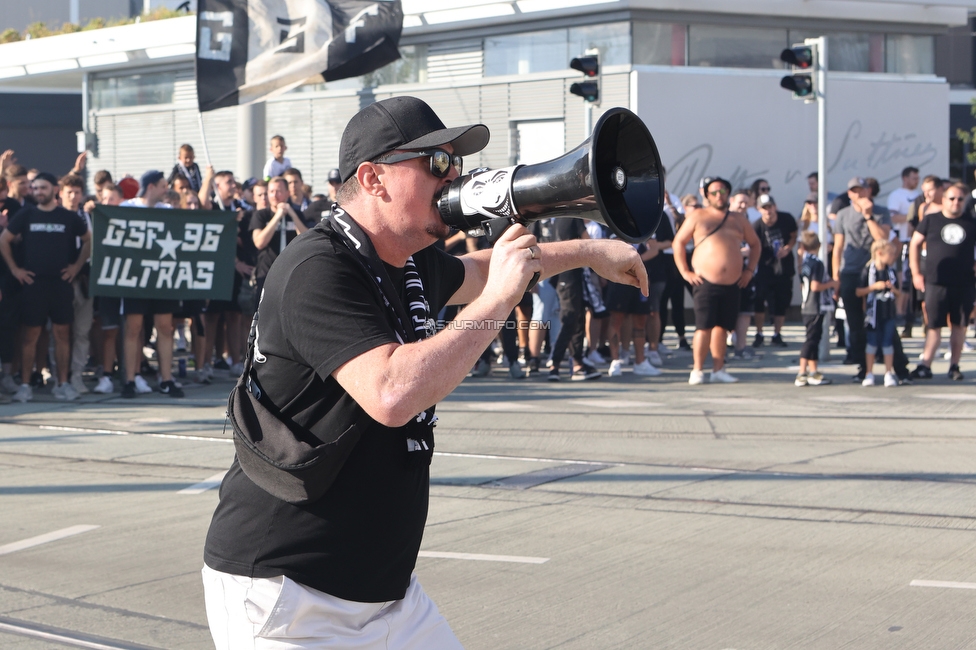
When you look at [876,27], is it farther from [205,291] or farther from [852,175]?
[205,291]

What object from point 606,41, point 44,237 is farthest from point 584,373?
point 606,41

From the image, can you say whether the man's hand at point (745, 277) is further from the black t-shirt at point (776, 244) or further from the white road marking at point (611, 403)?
the black t-shirt at point (776, 244)

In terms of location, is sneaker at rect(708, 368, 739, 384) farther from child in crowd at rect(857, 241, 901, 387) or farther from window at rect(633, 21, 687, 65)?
window at rect(633, 21, 687, 65)

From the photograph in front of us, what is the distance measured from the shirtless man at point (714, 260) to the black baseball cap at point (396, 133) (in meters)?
9.53

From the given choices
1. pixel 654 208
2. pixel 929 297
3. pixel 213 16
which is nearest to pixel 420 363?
pixel 654 208

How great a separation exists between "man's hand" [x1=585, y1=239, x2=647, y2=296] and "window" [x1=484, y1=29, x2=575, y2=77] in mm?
18563

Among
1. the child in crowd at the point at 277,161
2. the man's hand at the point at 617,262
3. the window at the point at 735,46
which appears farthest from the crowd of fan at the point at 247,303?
the man's hand at the point at 617,262

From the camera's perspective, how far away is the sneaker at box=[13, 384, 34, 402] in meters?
11.4

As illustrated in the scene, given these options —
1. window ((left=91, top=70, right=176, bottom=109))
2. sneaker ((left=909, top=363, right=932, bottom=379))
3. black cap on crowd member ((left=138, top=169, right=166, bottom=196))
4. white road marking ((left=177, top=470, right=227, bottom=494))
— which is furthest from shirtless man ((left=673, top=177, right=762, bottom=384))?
window ((left=91, top=70, right=176, bottom=109))

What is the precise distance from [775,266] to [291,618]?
1465 centimetres

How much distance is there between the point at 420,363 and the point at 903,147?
21373 millimetres

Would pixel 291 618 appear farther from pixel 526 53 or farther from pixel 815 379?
pixel 526 53

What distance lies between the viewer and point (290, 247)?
2.62m

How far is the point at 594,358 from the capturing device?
Result: 44.9 feet
